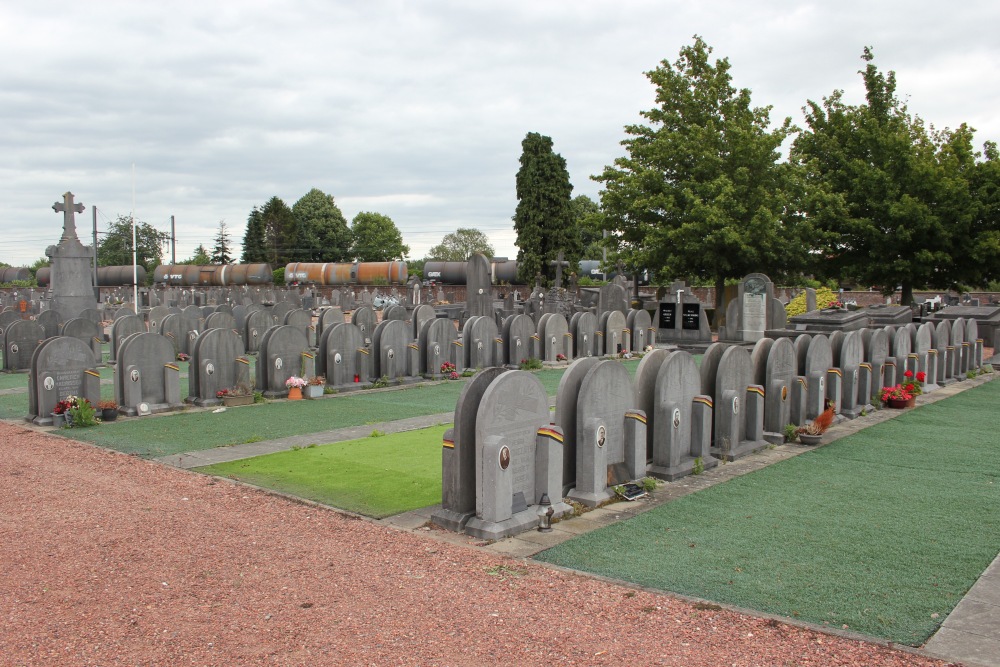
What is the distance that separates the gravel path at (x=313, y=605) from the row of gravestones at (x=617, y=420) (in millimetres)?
765

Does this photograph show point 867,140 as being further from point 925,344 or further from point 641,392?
point 641,392

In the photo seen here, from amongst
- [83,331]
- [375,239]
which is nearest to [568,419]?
[83,331]

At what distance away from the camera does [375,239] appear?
95.2 m

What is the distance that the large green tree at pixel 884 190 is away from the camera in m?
28.7

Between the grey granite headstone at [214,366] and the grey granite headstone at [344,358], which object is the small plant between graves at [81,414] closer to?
the grey granite headstone at [214,366]

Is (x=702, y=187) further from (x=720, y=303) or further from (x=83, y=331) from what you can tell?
(x=83, y=331)

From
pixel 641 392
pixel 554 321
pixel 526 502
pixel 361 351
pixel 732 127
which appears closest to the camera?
pixel 526 502

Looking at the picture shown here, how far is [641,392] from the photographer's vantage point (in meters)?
9.12

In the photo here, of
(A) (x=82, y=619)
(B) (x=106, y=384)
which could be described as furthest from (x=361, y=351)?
(A) (x=82, y=619)

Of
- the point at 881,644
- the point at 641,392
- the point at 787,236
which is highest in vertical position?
the point at 787,236

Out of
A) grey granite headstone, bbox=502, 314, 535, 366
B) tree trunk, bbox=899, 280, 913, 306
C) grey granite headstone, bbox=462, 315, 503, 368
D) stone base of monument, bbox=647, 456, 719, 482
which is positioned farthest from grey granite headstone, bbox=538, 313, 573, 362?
tree trunk, bbox=899, 280, 913, 306

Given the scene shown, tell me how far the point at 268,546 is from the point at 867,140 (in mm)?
30401

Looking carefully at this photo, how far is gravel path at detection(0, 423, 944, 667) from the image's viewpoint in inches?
179

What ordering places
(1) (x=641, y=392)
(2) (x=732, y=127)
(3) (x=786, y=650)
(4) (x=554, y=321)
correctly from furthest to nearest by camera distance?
(2) (x=732, y=127)
(4) (x=554, y=321)
(1) (x=641, y=392)
(3) (x=786, y=650)
